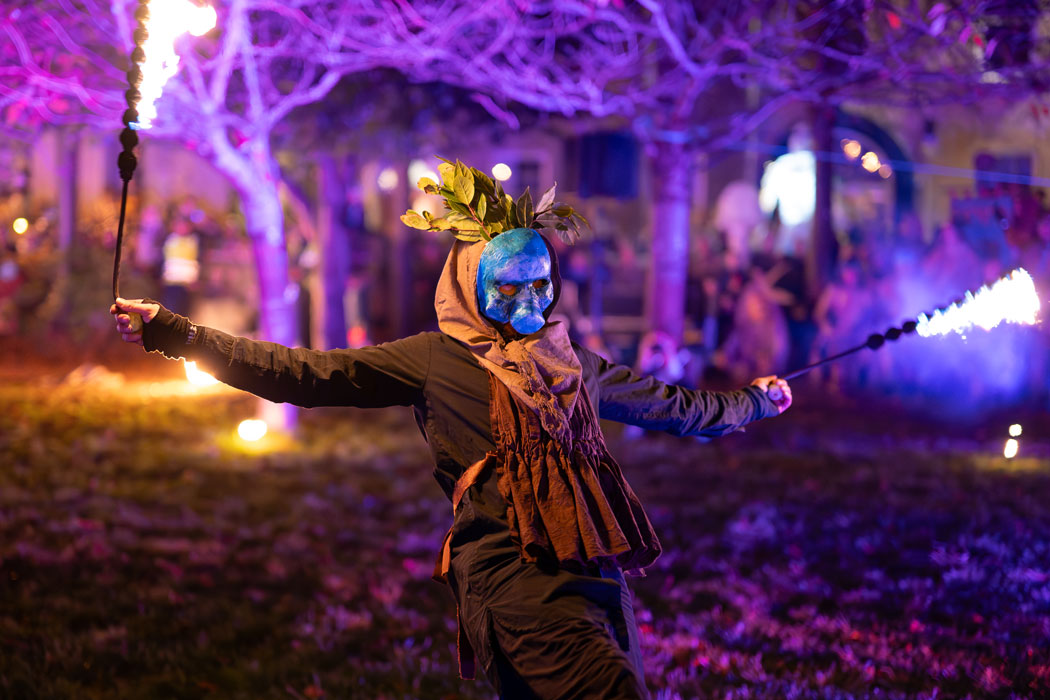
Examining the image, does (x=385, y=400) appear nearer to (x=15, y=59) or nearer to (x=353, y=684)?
(x=353, y=684)

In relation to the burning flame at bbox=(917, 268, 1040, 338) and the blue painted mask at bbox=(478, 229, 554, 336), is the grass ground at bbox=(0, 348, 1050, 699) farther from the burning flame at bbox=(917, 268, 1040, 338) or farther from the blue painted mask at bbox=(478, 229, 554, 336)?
the blue painted mask at bbox=(478, 229, 554, 336)

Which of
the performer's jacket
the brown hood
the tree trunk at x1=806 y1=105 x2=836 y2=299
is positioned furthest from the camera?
the tree trunk at x1=806 y1=105 x2=836 y2=299

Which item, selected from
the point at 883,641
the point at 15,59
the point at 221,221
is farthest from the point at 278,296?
the point at 221,221

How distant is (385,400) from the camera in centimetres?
335

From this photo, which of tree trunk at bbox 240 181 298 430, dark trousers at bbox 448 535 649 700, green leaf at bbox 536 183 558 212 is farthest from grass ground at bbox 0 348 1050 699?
green leaf at bbox 536 183 558 212

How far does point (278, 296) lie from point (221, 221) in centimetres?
1034

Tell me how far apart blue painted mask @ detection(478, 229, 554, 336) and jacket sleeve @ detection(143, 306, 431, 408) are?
310 mm

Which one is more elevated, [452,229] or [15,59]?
[15,59]

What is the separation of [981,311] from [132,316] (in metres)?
3.54

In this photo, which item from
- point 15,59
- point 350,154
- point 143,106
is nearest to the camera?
point 143,106

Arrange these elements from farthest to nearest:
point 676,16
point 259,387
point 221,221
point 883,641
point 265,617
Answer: point 221,221
point 676,16
point 265,617
point 883,641
point 259,387

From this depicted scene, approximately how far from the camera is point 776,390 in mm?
4117

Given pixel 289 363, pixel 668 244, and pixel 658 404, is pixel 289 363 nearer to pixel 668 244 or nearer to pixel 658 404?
pixel 658 404

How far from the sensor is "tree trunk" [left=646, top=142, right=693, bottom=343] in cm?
1240
